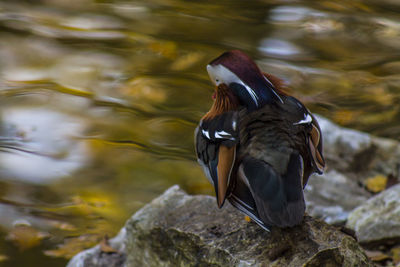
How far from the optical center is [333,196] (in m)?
4.38

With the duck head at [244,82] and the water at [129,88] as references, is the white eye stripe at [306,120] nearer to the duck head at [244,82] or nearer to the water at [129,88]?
the duck head at [244,82]

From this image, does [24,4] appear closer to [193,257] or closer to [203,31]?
[203,31]

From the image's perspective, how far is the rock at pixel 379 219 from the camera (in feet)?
11.2

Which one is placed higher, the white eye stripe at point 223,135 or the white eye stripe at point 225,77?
the white eye stripe at point 225,77

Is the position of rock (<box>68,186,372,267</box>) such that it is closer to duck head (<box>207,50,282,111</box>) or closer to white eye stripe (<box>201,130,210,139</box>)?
white eye stripe (<box>201,130,210,139</box>)

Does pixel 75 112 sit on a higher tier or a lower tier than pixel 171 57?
lower

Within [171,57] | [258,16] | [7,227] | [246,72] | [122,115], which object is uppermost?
[246,72]

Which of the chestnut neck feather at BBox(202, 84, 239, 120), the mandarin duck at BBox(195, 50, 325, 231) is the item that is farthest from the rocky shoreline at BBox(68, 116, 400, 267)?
the chestnut neck feather at BBox(202, 84, 239, 120)

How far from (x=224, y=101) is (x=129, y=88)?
15.3 ft

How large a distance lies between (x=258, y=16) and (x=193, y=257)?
5.97m

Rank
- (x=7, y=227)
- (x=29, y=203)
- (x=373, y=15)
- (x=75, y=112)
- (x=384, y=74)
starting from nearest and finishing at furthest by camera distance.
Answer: (x=7, y=227) < (x=29, y=203) < (x=75, y=112) < (x=384, y=74) < (x=373, y=15)

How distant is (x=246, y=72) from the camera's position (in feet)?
8.45

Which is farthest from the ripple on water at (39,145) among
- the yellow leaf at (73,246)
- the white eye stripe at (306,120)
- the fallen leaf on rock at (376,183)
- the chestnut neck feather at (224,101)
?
the white eye stripe at (306,120)

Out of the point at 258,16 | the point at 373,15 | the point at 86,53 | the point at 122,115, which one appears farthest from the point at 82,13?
the point at 373,15
